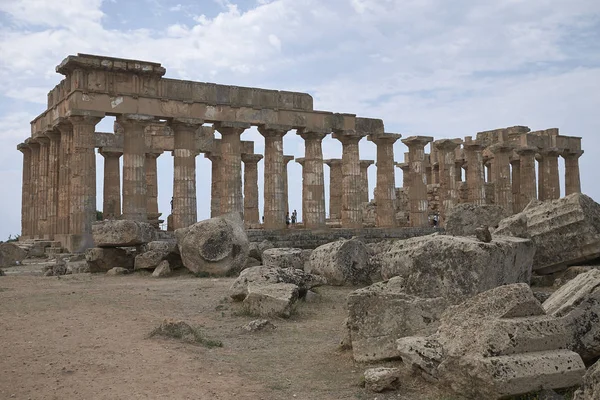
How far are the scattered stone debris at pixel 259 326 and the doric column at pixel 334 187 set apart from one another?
98.8 feet

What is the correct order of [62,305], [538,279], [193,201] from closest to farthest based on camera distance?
[62,305] → [538,279] → [193,201]

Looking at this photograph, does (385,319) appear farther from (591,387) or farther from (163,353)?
(591,387)

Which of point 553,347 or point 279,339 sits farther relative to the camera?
point 279,339

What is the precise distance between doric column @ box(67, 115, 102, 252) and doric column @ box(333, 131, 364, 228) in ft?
38.9

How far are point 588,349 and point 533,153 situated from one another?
3362cm

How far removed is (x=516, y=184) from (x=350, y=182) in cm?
1521

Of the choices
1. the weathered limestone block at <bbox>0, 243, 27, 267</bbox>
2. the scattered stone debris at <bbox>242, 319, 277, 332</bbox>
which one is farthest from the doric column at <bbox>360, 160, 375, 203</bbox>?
the scattered stone debris at <bbox>242, 319, 277, 332</bbox>

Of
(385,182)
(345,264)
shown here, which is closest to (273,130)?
(385,182)

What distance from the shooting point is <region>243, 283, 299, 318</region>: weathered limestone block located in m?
9.93

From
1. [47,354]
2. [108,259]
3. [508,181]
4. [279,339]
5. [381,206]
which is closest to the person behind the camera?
[47,354]

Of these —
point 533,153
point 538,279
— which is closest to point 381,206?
point 533,153

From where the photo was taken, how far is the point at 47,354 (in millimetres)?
7227

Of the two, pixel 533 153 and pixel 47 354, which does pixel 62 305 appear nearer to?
pixel 47 354

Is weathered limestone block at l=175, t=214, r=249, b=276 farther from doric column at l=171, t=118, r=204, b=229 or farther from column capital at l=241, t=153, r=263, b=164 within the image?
column capital at l=241, t=153, r=263, b=164
